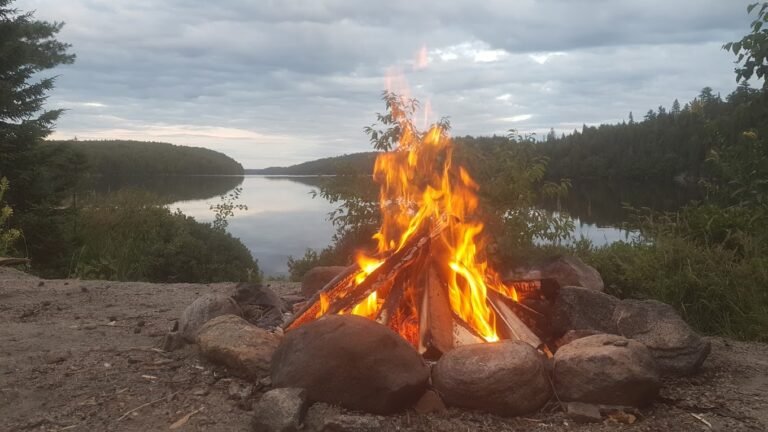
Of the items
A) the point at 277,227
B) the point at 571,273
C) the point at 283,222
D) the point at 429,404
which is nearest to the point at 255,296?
the point at 429,404

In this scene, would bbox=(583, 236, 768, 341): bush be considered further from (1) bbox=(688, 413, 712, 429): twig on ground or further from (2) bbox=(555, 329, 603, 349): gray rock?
Answer: (1) bbox=(688, 413, 712, 429): twig on ground

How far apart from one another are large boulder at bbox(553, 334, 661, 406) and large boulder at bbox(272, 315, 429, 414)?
90 centimetres

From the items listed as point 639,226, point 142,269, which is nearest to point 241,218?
point 142,269

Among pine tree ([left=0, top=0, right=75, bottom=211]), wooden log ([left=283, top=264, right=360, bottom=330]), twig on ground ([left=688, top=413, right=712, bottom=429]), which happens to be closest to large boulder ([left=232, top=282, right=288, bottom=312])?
wooden log ([left=283, top=264, right=360, bottom=330])

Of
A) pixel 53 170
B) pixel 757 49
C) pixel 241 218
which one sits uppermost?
pixel 757 49

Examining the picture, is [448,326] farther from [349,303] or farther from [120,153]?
[120,153]

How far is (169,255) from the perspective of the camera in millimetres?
11055

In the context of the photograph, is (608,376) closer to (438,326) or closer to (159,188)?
(438,326)

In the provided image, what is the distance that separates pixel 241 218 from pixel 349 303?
2540 centimetres

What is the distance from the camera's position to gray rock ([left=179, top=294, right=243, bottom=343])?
16.9 feet

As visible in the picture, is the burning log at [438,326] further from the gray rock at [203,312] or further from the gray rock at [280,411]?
the gray rock at [203,312]

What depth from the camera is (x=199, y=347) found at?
4.70 m

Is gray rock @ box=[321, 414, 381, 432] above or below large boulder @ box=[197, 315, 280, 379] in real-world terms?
below

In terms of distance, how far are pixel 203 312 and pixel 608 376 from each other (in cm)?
325
